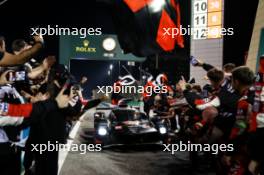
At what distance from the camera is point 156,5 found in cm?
1307

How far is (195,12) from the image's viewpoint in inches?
1127

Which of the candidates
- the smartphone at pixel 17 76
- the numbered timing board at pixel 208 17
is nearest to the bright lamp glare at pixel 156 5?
the smartphone at pixel 17 76

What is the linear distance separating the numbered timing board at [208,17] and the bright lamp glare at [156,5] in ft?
51.0

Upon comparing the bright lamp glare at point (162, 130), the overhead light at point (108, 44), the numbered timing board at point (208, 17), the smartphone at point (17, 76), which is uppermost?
the numbered timing board at point (208, 17)

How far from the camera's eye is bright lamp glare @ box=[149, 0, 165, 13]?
1280 centimetres

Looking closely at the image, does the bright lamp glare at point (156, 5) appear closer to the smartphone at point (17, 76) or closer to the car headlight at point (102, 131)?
the car headlight at point (102, 131)

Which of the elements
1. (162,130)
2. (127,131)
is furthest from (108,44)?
(127,131)

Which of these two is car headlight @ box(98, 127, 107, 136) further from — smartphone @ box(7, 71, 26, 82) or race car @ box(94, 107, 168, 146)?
smartphone @ box(7, 71, 26, 82)

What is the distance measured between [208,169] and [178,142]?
3.85 metres

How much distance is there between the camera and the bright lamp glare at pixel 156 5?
1280 centimetres

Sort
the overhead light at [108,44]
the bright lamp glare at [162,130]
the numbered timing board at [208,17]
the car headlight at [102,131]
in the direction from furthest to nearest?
1. the overhead light at [108,44]
2. the numbered timing board at [208,17]
3. the bright lamp glare at [162,130]
4. the car headlight at [102,131]

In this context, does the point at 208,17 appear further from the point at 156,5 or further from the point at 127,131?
the point at 127,131

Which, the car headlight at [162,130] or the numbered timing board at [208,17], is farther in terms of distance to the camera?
the numbered timing board at [208,17]

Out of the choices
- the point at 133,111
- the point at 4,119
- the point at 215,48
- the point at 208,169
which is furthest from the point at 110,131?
the point at 215,48
